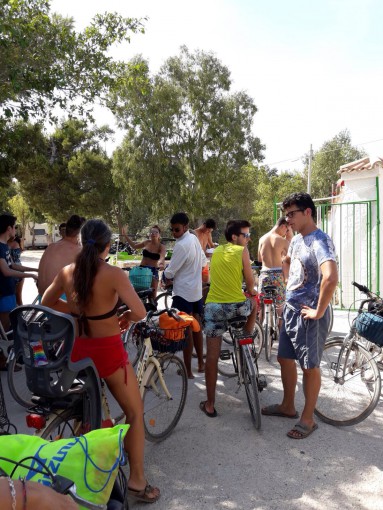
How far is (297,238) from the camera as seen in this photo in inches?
157

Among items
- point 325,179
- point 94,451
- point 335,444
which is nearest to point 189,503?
point 335,444

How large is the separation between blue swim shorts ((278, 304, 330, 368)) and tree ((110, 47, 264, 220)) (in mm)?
26148

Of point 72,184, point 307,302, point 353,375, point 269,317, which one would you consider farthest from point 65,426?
point 72,184

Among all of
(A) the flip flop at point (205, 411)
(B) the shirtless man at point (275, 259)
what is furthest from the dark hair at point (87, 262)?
(B) the shirtless man at point (275, 259)

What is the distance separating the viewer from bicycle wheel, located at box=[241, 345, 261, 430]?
396cm

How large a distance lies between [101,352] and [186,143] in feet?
95.4

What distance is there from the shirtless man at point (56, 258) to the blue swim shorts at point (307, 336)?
217cm

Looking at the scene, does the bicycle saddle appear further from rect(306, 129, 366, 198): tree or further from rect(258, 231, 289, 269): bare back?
rect(306, 129, 366, 198): tree

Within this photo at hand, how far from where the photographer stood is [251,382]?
4012 millimetres

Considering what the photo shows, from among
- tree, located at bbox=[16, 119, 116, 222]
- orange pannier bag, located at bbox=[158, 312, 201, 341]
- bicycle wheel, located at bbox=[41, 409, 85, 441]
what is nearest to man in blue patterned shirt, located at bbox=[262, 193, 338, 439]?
orange pannier bag, located at bbox=[158, 312, 201, 341]

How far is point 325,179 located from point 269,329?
106 feet

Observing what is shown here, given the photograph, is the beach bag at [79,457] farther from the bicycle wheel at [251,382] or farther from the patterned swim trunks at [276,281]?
the patterned swim trunks at [276,281]

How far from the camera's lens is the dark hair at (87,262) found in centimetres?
260

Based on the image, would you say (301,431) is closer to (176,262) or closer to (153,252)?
(176,262)
